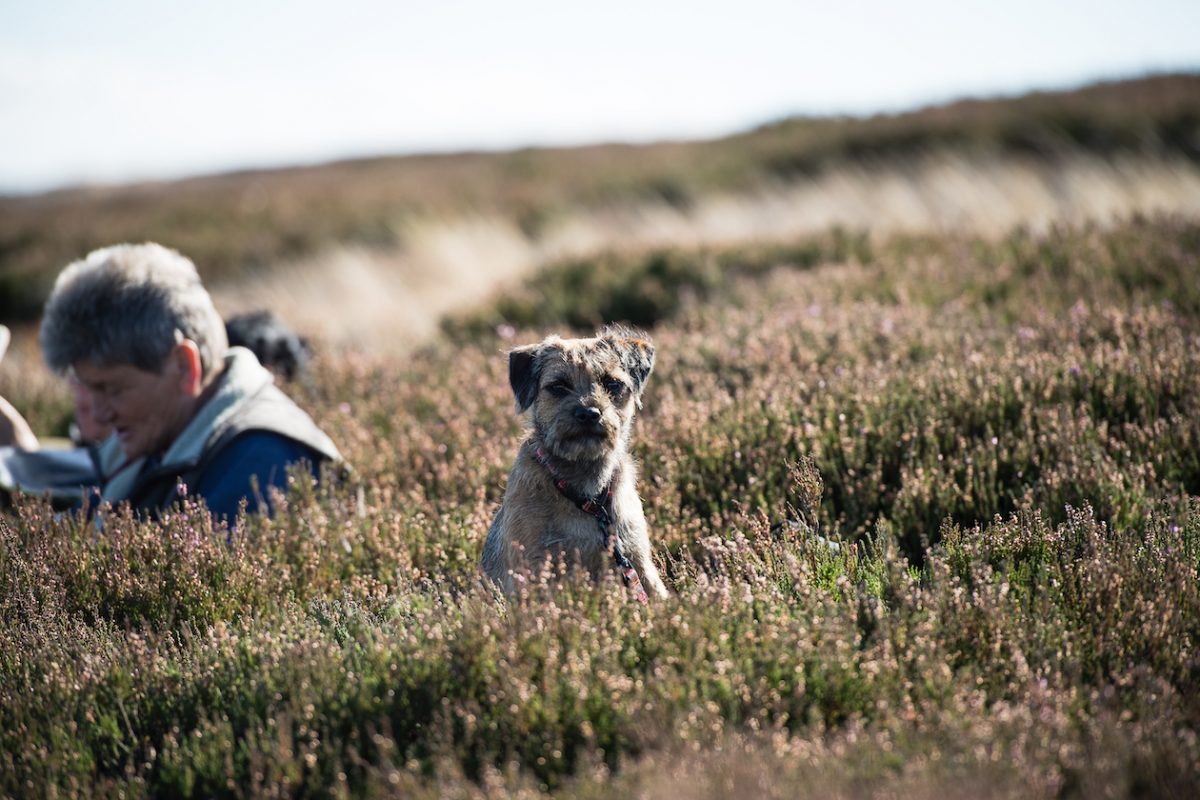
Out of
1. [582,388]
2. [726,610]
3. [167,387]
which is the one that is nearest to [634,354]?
[582,388]

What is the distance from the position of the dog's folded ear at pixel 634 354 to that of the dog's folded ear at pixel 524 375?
1.33 ft

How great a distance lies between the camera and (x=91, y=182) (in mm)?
44531

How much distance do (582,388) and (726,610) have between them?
140 cm

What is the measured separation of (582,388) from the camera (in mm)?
4406

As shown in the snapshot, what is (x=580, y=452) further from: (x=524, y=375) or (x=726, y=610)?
(x=726, y=610)

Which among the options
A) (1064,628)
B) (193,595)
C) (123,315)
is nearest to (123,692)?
(193,595)

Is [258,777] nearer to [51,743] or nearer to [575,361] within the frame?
[51,743]

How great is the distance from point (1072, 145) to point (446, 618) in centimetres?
2069

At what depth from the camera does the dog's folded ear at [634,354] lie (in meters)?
4.65

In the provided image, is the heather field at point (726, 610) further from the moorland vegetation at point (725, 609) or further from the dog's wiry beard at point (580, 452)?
the dog's wiry beard at point (580, 452)

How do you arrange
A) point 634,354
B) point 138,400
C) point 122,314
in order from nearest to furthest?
point 634,354, point 122,314, point 138,400

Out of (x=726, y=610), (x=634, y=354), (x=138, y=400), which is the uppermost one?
(x=634, y=354)

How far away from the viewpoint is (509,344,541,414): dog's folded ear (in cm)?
460

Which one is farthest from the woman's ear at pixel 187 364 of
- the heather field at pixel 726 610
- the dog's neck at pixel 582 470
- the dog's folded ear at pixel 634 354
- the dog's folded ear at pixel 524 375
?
the dog's folded ear at pixel 634 354
